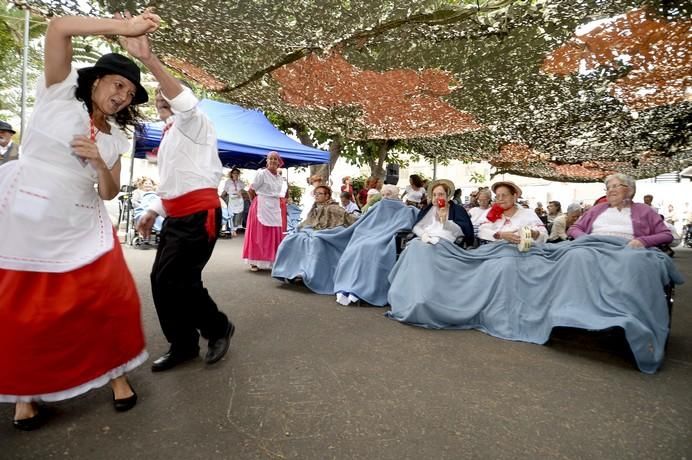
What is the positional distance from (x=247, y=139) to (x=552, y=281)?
6710 millimetres

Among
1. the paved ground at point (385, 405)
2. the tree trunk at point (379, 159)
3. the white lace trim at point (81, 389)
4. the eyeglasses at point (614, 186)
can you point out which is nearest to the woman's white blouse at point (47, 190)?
the white lace trim at point (81, 389)

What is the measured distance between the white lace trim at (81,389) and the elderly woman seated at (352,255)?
7.48 feet

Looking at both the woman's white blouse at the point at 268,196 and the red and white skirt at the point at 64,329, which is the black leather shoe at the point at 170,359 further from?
the woman's white blouse at the point at 268,196

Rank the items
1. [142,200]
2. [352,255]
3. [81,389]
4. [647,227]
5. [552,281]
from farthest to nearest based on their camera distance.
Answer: [142,200] < [352,255] < [647,227] < [552,281] < [81,389]

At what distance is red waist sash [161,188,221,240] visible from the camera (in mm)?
2016

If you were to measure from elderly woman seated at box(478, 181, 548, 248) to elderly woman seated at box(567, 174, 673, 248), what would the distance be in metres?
0.37

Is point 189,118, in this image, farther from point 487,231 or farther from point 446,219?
point 487,231

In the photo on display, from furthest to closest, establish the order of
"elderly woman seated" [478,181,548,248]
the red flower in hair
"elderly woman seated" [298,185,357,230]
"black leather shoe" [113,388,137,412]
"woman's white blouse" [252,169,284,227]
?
"woman's white blouse" [252,169,284,227]
"elderly woman seated" [298,185,357,230]
the red flower in hair
"elderly woman seated" [478,181,548,248]
"black leather shoe" [113,388,137,412]

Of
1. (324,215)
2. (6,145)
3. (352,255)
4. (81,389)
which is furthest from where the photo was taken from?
(324,215)

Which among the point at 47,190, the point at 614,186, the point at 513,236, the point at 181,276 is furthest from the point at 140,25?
the point at 614,186

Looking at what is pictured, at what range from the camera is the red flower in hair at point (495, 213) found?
3625 mm

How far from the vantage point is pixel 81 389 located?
155 centimetres

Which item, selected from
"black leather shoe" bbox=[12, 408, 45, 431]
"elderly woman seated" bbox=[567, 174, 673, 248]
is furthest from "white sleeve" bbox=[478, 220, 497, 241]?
"black leather shoe" bbox=[12, 408, 45, 431]

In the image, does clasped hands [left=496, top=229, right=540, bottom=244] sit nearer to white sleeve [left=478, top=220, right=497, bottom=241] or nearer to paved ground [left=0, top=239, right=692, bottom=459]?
white sleeve [left=478, top=220, right=497, bottom=241]
